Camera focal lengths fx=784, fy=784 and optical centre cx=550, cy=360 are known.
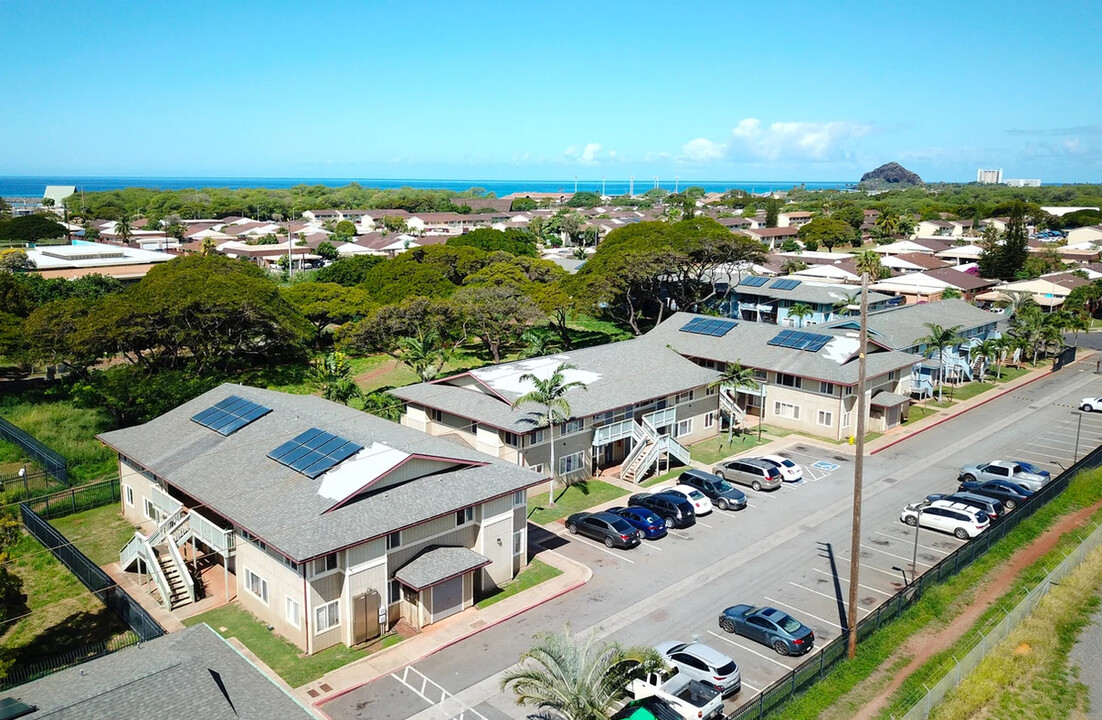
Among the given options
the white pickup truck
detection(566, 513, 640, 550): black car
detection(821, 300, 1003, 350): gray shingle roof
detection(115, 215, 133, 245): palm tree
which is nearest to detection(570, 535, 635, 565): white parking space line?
detection(566, 513, 640, 550): black car

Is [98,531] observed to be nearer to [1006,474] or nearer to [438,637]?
[438,637]

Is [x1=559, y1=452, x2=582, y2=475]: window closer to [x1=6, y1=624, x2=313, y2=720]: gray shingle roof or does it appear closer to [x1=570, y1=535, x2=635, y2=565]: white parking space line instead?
[x1=570, y1=535, x2=635, y2=565]: white parking space line

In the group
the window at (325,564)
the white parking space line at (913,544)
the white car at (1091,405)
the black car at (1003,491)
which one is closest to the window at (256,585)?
the window at (325,564)

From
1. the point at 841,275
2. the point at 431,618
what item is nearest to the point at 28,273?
the point at 431,618

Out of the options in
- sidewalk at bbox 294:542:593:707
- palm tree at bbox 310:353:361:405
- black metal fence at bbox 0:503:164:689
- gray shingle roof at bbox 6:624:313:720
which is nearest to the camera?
gray shingle roof at bbox 6:624:313:720

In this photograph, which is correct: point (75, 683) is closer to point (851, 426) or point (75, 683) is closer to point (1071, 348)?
point (851, 426)

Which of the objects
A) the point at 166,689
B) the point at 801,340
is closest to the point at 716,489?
the point at 801,340

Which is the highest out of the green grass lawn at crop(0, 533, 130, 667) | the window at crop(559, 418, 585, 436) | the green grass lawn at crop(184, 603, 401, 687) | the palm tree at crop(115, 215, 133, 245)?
the palm tree at crop(115, 215, 133, 245)

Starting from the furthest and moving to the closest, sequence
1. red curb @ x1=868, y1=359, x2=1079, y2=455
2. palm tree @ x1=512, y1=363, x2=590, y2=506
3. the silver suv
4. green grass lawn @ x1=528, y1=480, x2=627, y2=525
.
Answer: red curb @ x1=868, y1=359, x2=1079, y2=455 → the silver suv → palm tree @ x1=512, y1=363, x2=590, y2=506 → green grass lawn @ x1=528, y1=480, x2=627, y2=525
